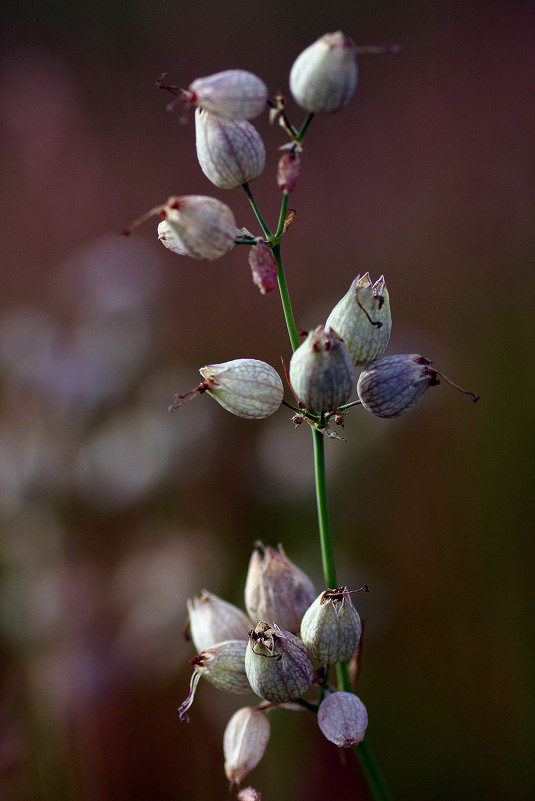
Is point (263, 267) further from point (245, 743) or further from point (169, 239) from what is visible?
point (245, 743)

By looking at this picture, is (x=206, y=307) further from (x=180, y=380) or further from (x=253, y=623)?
(x=253, y=623)

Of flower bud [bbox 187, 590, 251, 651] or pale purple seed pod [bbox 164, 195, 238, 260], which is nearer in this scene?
pale purple seed pod [bbox 164, 195, 238, 260]

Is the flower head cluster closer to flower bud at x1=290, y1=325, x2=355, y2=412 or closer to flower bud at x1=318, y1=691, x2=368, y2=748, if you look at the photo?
flower bud at x1=318, y1=691, x2=368, y2=748

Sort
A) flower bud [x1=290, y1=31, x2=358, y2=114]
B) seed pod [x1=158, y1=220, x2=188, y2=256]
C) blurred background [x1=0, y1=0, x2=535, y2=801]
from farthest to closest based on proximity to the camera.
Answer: blurred background [x1=0, y1=0, x2=535, y2=801] < seed pod [x1=158, y1=220, x2=188, y2=256] < flower bud [x1=290, y1=31, x2=358, y2=114]

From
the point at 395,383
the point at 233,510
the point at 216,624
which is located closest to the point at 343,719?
the point at 216,624

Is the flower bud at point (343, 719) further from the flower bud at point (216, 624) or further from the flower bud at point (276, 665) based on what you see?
the flower bud at point (216, 624)

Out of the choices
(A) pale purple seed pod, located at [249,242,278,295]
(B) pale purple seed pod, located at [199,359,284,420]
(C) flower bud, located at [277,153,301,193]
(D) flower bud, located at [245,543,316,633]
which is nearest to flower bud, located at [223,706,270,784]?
(D) flower bud, located at [245,543,316,633]

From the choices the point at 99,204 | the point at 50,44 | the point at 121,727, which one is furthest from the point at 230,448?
the point at 50,44

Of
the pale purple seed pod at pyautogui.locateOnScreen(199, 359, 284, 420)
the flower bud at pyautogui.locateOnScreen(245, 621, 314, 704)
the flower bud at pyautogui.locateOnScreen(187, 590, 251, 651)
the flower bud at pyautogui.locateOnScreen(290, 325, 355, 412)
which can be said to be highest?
the pale purple seed pod at pyautogui.locateOnScreen(199, 359, 284, 420)
